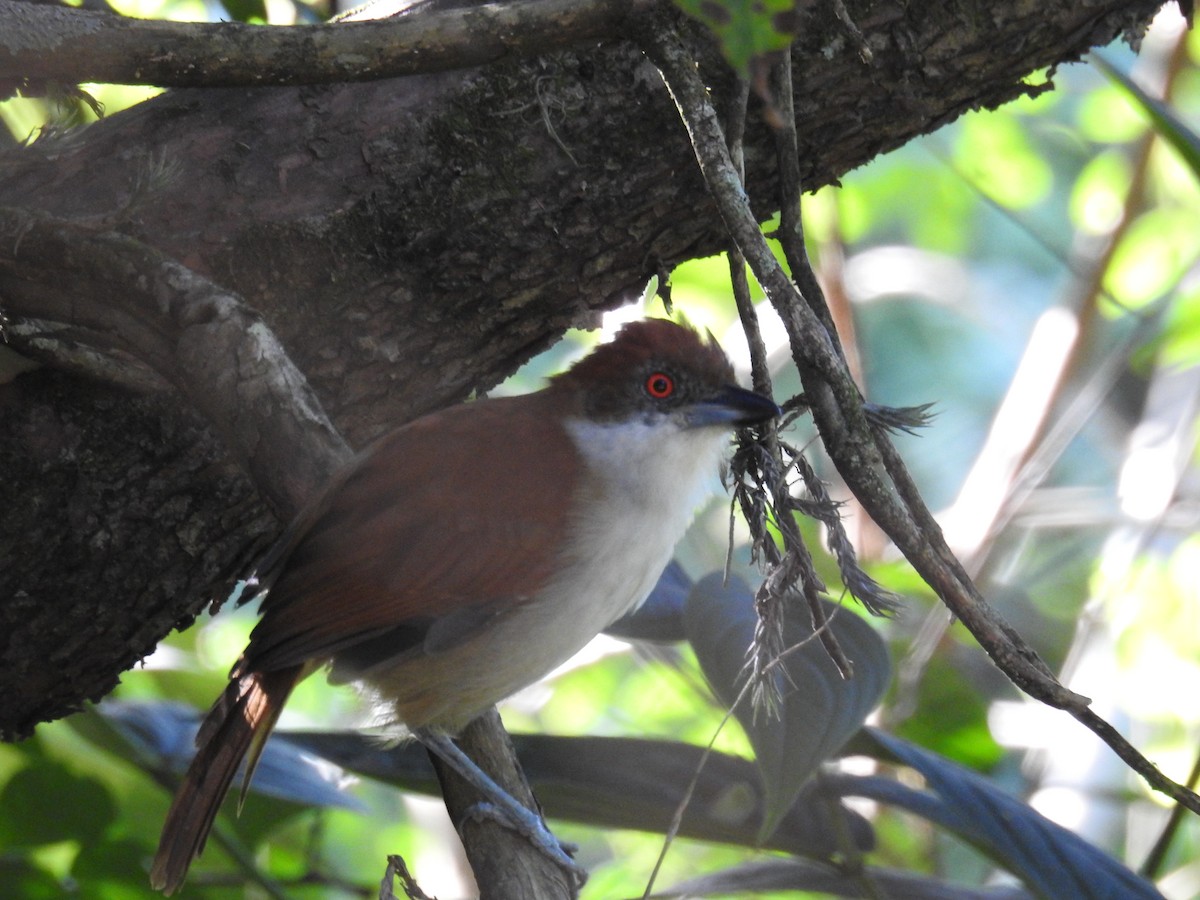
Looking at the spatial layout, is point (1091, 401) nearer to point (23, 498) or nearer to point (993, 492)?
point (993, 492)

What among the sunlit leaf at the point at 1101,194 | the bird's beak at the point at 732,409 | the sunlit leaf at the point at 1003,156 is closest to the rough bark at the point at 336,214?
the bird's beak at the point at 732,409

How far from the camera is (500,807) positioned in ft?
7.00

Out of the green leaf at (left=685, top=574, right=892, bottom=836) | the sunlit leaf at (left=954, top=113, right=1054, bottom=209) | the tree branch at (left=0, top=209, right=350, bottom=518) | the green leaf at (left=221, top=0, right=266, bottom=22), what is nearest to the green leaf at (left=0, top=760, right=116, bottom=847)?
the tree branch at (left=0, top=209, right=350, bottom=518)

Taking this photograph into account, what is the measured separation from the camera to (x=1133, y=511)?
15.2 ft

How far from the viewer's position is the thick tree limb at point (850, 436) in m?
1.83

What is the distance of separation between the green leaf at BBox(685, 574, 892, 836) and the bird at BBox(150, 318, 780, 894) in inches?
8.6

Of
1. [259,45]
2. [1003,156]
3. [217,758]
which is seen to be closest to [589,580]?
[217,758]

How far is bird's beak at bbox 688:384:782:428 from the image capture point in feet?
7.78

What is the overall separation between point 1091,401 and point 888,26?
7.37 feet

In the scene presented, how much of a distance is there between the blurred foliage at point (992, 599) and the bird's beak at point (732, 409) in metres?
1.06

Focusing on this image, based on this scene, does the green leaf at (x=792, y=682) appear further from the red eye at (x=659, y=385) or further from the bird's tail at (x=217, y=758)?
the bird's tail at (x=217, y=758)

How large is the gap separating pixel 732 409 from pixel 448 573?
2.30ft

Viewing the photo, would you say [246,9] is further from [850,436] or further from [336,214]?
[850,436]

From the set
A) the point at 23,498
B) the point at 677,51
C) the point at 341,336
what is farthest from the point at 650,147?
the point at 23,498
